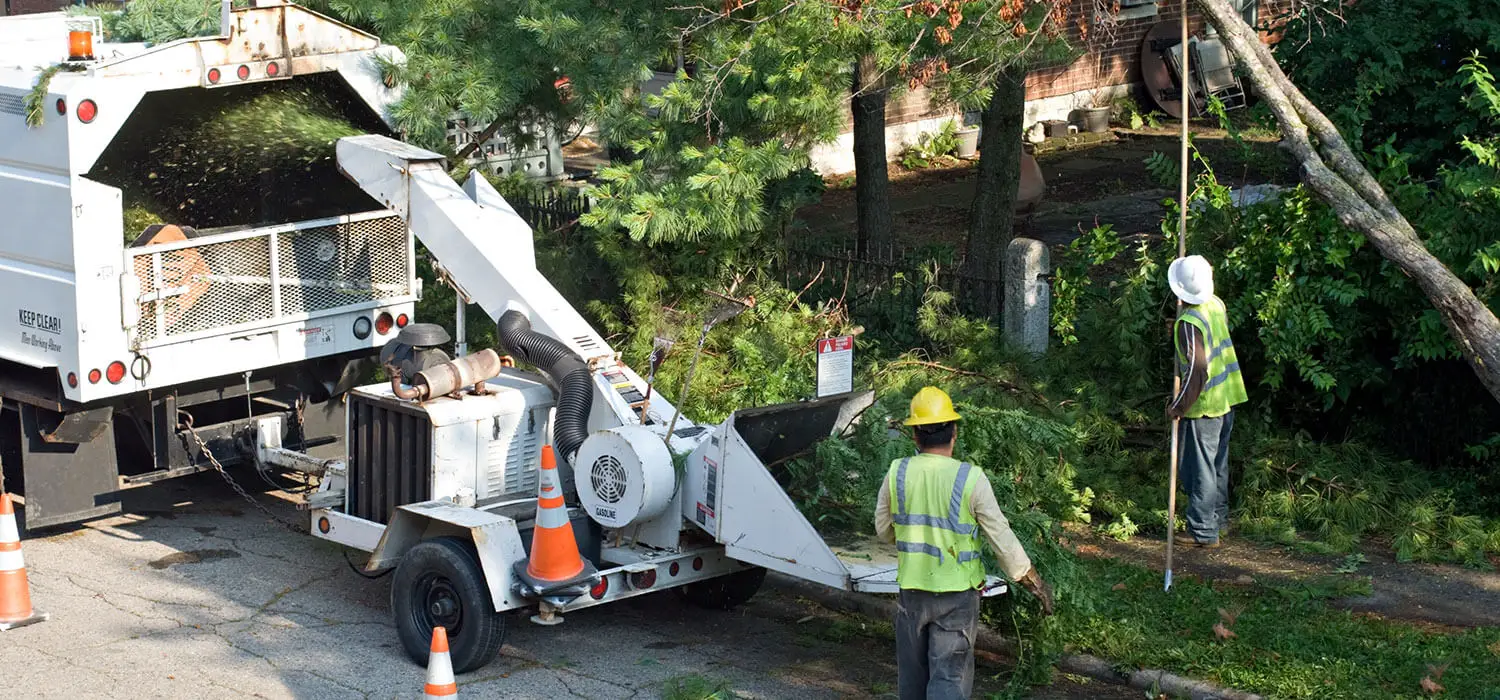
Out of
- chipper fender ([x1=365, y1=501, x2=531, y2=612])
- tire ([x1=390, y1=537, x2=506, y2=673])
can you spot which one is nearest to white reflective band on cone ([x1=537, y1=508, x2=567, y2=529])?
chipper fender ([x1=365, y1=501, x2=531, y2=612])

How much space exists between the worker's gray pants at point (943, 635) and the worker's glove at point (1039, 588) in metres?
Result: 0.35

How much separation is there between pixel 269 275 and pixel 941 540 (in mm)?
4697

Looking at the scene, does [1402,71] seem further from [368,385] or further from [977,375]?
[368,385]

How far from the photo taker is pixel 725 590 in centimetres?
800

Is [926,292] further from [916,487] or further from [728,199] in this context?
[916,487]

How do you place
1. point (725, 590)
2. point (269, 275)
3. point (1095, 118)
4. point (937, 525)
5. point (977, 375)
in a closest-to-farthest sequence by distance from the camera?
point (937, 525)
point (725, 590)
point (269, 275)
point (977, 375)
point (1095, 118)

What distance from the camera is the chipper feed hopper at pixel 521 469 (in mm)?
6840

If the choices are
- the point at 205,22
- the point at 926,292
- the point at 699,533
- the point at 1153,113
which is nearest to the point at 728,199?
the point at 926,292

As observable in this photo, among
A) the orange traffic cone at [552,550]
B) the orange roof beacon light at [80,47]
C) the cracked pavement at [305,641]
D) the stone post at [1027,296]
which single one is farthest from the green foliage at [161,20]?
the orange traffic cone at [552,550]

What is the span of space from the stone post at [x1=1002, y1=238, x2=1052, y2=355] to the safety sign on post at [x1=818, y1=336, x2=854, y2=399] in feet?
10.6

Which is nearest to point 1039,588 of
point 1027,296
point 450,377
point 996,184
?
point 450,377

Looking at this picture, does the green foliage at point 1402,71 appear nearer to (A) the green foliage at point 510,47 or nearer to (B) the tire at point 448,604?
(A) the green foliage at point 510,47

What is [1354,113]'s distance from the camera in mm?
9234

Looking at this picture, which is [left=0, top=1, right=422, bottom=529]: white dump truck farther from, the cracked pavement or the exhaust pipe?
the exhaust pipe
